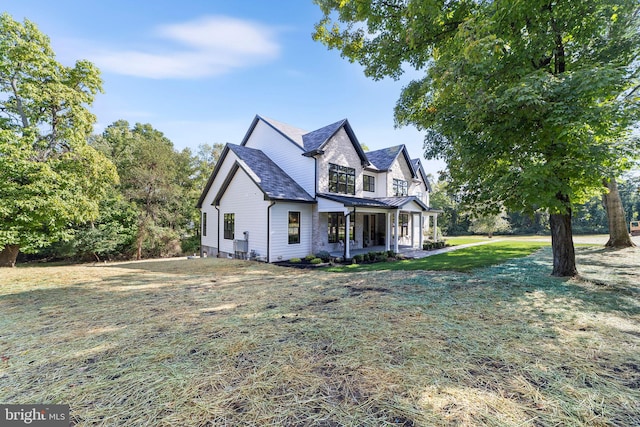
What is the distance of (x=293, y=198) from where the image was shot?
44.6 feet

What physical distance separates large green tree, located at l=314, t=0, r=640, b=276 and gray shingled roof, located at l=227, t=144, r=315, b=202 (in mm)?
8098

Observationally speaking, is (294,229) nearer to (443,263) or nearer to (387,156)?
(443,263)

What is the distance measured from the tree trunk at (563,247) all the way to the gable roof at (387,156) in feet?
41.5

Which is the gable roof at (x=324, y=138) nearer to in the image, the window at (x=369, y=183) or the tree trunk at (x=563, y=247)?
the window at (x=369, y=183)

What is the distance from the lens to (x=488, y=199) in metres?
7.27

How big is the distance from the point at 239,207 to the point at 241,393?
44.4ft

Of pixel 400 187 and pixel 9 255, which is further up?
pixel 400 187

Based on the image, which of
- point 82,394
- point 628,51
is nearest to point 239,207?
point 82,394

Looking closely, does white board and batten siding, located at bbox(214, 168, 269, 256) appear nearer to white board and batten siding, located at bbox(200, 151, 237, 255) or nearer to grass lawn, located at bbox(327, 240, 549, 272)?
white board and batten siding, located at bbox(200, 151, 237, 255)

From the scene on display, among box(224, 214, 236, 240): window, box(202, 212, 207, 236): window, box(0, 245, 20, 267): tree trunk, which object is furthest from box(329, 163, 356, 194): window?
box(0, 245, 20, 267): tree trunk

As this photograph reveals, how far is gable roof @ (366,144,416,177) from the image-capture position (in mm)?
20416

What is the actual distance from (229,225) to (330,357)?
14244 millimetres

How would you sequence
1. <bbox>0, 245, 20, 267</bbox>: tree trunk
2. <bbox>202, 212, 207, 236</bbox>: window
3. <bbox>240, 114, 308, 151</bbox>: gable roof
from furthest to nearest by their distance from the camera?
<bbox>202, 212, 207, 236</bbox>: window, <bbox>240, 114, 308, 151</bbox>: gable roof, <bbox>0, 245, 20, 267</bbox>: tree trunk

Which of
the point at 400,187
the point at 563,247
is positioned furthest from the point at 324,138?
the point at 563,247
